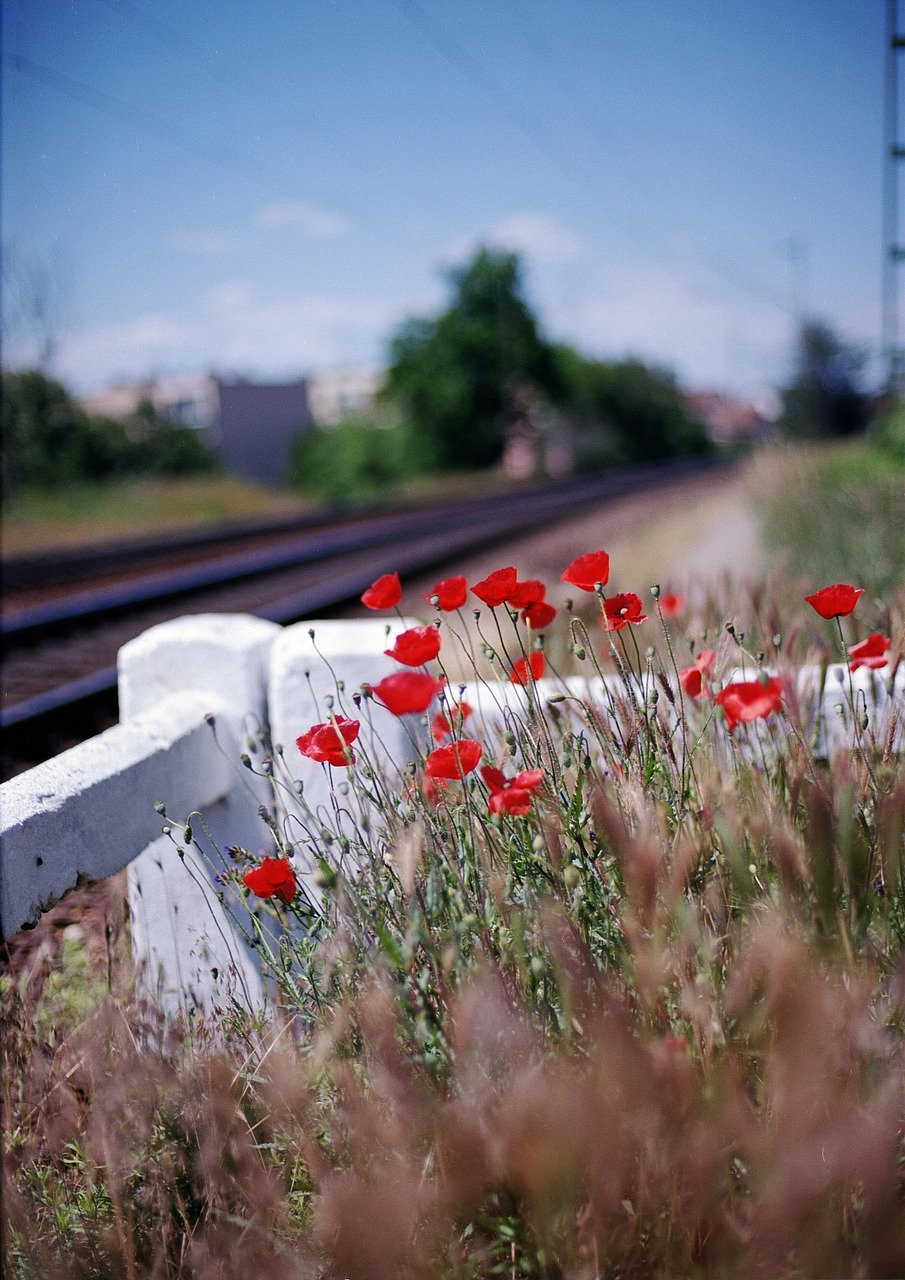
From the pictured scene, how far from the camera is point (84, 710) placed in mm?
5250

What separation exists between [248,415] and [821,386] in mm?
45445

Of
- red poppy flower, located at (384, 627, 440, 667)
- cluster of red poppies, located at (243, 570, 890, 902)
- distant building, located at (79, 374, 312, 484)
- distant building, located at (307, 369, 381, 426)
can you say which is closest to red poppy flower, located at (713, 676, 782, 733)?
cluster of red poppies, located at (243, 570, 890, 902)

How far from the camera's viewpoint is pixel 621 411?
6128 centimetres

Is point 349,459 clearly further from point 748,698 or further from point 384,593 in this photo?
point 748,698

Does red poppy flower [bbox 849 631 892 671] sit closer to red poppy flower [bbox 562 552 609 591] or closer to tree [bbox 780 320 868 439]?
red poppy flower [bbox 562 552 609 591]

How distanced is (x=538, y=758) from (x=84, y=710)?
398 cm

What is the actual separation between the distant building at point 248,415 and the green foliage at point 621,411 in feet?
56.6

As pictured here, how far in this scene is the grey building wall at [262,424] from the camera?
204ft

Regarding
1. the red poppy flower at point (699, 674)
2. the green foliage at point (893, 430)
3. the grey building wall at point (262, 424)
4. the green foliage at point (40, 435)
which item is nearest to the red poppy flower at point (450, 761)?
the red poppy flower at point (699, 674)

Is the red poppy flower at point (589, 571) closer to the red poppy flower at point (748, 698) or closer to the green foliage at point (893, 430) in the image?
the red poppy flower at point (748, 698)

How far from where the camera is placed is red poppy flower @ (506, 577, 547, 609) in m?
1.91

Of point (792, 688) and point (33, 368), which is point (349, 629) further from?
point (33, 368)

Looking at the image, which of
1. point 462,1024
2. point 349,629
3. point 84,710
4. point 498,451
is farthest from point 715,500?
point 498,451

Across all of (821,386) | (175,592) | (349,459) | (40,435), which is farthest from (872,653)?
(349,459)
